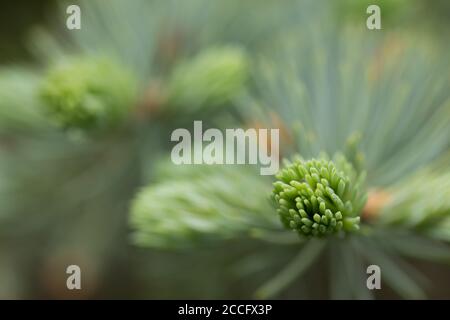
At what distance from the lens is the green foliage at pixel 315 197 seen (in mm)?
355

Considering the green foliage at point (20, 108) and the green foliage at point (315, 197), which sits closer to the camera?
the green foliage at point (315, 197)

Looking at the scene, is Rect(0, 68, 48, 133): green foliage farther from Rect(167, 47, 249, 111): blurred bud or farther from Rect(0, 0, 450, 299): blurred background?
Rect(167, 47, 249, 111): blurred bud

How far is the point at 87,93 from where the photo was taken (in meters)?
0.49

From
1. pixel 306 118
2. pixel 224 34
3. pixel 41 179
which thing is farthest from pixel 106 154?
pixel 306 118

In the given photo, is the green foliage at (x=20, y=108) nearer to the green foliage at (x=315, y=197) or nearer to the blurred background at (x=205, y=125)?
the blurred background at (x=205, y=125)

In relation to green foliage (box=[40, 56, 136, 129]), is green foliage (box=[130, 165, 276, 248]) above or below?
below

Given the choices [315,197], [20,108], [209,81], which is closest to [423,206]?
[315,197]

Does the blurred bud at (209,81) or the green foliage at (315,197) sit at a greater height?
the blurred bud at (209,81)

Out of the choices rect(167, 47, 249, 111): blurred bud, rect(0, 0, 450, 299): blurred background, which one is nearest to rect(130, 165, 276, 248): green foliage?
rect(0, 0, 450, 299): blurred background

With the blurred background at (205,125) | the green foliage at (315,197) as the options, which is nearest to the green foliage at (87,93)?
the blurred background at (205,125)

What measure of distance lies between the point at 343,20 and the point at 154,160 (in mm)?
230

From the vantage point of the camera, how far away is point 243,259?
0.60 meters

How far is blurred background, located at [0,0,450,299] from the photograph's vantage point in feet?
1.42

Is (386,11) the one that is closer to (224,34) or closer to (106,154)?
(224,34)
